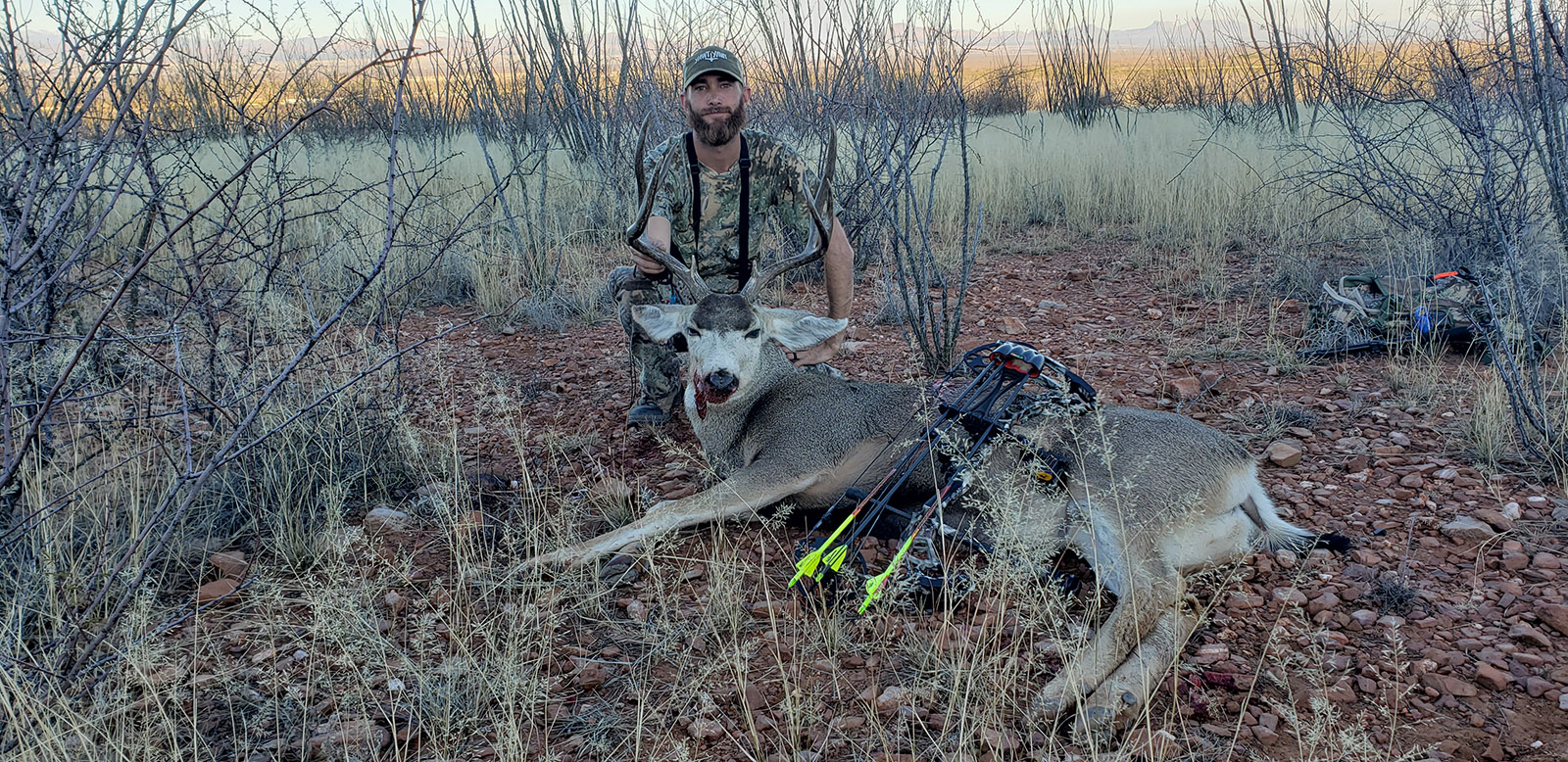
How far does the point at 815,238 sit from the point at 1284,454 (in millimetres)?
2381

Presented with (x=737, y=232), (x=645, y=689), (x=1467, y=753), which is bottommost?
(x=1467, y=753)

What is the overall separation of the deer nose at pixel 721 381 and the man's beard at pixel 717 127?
1583 mm

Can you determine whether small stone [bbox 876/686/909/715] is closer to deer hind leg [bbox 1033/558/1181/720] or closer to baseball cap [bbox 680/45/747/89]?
deer hind leg [bbox 1033/558/1181/720]

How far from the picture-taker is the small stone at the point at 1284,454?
14.0 ft

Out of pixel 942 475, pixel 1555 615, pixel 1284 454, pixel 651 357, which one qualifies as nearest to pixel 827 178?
pixel 651 357

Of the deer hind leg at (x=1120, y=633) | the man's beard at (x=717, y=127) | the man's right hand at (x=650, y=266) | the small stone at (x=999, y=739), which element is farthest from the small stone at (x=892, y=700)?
the man's beard at (x=717, y=127)

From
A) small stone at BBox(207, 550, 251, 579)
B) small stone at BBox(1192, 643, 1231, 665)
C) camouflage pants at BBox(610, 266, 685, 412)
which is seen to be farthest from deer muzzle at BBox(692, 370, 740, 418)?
small stone at BBox(1192, 643, 1231, 665)

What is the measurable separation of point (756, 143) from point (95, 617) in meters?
3.74

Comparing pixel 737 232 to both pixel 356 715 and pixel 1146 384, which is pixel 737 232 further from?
pixel 356 715

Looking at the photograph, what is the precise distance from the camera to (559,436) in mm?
4945

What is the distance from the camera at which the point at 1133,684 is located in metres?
2.87

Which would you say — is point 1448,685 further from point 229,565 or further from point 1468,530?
point 229,565

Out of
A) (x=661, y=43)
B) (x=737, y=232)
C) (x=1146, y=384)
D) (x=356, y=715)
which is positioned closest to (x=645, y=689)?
(x=356, y=715)

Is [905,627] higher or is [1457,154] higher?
[1457,154]
